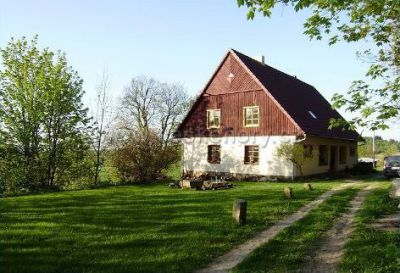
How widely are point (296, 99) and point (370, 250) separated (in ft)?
70.2

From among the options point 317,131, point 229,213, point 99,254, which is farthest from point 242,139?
point 99,254

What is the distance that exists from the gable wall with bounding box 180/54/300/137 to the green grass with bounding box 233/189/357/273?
12.4 m

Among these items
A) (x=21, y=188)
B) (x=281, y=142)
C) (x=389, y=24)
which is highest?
(x=389, y=24)

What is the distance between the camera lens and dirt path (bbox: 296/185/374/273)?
7052mm

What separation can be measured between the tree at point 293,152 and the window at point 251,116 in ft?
9.94

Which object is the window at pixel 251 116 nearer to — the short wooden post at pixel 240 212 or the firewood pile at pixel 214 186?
the firewood pile at pixel 214 186

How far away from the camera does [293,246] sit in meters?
8.41

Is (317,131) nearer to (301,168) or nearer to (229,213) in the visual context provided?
(301,168)

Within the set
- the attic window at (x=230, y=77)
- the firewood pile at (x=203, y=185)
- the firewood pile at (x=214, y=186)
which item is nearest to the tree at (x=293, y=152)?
the firewood pile at (x=203, y=185)

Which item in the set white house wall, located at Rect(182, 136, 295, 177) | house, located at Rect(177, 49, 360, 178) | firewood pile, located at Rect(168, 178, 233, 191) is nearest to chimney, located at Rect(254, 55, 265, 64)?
house, located at Rect(177, 49, 360, 178)

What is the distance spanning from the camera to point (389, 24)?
9984 mm

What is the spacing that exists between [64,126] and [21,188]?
4955mm

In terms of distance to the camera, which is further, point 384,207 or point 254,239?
point 384,207

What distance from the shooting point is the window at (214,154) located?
27.7 m
